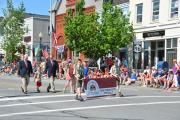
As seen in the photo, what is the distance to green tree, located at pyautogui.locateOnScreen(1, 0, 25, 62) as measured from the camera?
5803 cm

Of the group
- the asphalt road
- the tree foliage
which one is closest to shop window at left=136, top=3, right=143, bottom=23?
the tree foliage

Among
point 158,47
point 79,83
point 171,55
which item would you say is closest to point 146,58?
point 158,47

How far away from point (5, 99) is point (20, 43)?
1573 inches

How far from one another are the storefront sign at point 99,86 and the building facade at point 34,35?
1580 inches

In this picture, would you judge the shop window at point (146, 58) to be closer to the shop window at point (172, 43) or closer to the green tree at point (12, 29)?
the shop window at point (172, 43)

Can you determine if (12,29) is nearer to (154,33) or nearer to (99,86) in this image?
(154,33)

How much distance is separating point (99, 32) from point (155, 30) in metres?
4.55

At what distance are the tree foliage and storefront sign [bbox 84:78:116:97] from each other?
1586 centimetres

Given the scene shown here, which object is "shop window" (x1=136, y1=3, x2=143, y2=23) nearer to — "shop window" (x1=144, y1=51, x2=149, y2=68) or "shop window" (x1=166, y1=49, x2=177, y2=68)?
"shop window" (x1=144, y1=51, x2=149, y2=68)

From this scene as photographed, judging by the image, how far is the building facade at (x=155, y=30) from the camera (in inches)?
1427

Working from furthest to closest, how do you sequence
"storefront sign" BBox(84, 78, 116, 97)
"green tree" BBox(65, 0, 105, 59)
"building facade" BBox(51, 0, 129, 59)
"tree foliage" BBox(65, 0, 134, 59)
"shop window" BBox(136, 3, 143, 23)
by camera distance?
"building facade" BBox(51, 0, 129, 59)
"shop window" BBox(136, 3, 143, 23)
"green tree" BBox(65, 0, 105, 59)
"tree foliage" BBox(65, 0, 134, 59)
"storefront sign" BBox(84, 78, 116, 97)

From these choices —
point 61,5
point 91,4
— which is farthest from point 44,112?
point 61,5

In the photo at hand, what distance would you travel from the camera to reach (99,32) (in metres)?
39.7

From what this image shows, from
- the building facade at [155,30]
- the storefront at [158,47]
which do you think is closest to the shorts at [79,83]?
the building facade at [155,30]
